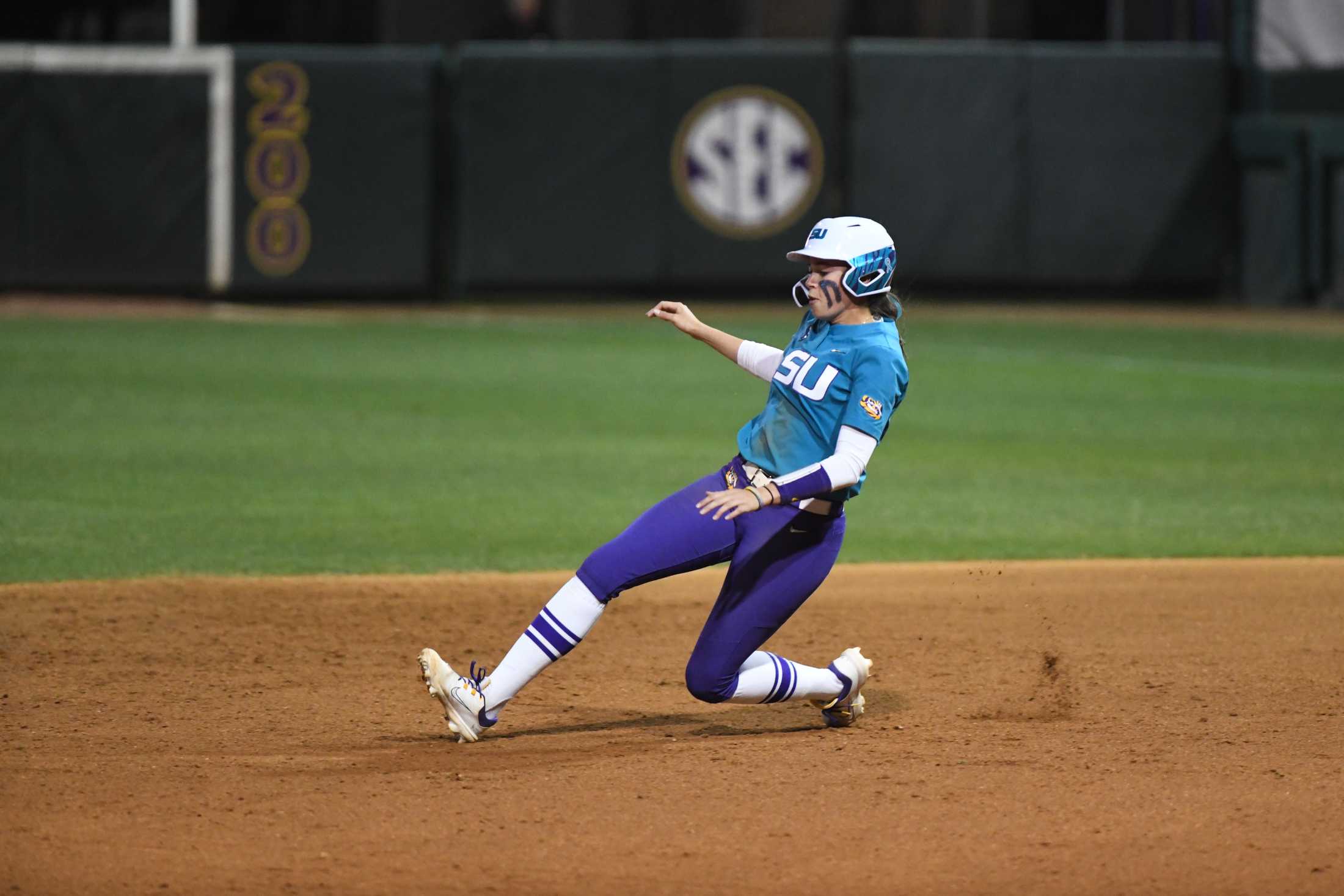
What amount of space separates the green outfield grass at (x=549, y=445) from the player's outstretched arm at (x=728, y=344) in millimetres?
3031

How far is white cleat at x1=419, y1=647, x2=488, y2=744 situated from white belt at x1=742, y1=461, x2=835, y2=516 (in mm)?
993

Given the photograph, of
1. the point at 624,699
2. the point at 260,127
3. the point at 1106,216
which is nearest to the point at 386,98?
the point at 260,127

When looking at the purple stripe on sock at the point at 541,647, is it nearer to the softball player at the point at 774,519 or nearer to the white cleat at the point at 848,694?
the softball player at the point at 774,519

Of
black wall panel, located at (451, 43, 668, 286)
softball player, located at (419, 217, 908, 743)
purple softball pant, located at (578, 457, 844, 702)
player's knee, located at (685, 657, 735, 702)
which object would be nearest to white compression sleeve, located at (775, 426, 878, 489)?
softball player, located at (419, 217, 908, 743)

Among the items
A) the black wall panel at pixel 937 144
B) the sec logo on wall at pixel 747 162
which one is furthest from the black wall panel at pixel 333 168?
the black wall panel at pixel 937 144

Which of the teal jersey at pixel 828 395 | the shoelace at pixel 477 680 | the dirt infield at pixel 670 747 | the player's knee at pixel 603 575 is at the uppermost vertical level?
the teal jersey at pixel 828 395

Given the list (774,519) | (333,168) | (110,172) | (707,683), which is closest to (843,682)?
(707,683)

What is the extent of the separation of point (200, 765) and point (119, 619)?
2204 mm

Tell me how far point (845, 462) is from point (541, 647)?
1.05m

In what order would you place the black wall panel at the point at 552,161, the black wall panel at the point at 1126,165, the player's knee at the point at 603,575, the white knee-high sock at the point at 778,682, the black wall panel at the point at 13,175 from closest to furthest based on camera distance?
the player's knee at the point at 603,575, the white knee-high sock at the point at 778,682, the black wall panel at the point at 13,175, the black wall panel at the point at 552,161, the black wall panel at the point at 1126,165

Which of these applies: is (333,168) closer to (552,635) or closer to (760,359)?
(760,359)

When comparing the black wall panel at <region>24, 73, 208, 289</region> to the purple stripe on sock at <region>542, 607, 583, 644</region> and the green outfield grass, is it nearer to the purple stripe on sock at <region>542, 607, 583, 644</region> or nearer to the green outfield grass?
the green outfield grass

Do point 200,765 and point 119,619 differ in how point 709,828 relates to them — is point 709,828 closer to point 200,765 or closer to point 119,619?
point 200,765

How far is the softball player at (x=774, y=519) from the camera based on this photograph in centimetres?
523
